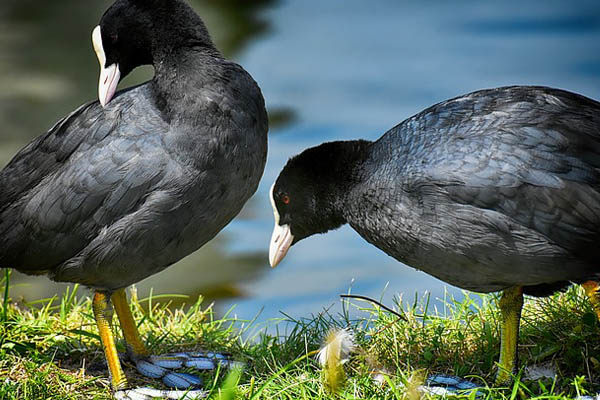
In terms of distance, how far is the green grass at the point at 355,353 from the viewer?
3.41 m

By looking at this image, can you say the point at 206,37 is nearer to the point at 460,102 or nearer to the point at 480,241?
the point at 460,102

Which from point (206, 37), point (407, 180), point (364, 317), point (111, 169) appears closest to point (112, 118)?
point (111, 169)

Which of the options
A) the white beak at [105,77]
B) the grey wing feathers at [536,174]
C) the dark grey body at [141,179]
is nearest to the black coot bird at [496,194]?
the grey wing feathers at [536,174]

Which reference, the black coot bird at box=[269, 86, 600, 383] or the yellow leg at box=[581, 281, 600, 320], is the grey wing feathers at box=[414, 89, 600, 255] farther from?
the yellow leg at box=[581, 281, 600, 320]

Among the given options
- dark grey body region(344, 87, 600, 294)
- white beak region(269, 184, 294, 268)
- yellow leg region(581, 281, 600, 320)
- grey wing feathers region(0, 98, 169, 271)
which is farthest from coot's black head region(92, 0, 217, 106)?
yellow leg region(581, 281, 600, 320)

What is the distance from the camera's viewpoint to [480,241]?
3.15 meters

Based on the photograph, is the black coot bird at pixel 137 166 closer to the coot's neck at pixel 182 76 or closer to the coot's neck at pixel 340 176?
the coot's neck at pixel 182 76

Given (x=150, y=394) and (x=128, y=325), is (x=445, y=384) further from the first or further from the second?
(x=128, y=325)

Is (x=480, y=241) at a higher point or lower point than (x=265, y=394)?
higher

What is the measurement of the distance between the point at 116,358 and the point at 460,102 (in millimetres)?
1806

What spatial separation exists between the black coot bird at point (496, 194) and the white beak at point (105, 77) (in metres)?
1.08

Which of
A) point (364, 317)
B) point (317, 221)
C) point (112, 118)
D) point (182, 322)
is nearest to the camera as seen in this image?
point (112, 118)

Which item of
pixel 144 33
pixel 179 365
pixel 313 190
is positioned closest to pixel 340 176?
pixel 313 190

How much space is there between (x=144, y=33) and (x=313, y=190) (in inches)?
38.9
